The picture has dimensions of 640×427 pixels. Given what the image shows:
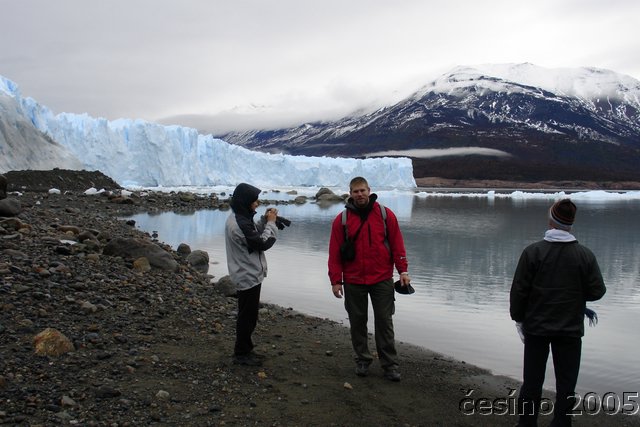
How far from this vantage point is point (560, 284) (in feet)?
9.62

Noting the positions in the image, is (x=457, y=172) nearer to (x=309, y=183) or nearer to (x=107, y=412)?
(x=309, y=183)

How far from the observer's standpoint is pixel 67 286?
15.9 feet

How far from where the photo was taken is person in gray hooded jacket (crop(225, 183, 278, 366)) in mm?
3807

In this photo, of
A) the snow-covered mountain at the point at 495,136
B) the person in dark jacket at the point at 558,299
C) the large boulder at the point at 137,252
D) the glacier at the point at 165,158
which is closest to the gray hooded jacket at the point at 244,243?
the person in dark jacket at the point at 558,299

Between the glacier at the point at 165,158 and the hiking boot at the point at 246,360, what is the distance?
998 inches

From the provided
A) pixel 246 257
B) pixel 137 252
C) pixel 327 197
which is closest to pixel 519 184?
pixel 327 197

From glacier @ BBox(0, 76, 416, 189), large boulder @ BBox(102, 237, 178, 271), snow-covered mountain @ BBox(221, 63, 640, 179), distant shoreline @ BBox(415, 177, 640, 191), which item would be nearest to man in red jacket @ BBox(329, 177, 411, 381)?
large boulder @ BBox(102, 237, 178, 271)

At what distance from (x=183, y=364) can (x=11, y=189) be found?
20563 millimetres

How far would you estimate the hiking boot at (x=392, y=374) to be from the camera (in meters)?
3.84

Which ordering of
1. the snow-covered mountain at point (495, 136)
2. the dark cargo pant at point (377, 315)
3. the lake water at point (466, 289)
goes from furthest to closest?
the snow-covered mountain at point (495, 136) → the lake water at point (466, 289) → the dark cargo pant at point (377, 315)

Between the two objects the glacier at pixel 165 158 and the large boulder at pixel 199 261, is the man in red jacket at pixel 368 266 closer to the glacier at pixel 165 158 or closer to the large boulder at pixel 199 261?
the large boulder at pixel 199 261

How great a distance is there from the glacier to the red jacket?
2565cm

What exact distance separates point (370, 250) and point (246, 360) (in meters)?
1.15

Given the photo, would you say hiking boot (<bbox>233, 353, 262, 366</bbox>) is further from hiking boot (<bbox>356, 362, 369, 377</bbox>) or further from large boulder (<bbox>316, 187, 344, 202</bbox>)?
large boulder (<bbox>316, 187, 344, 202</bbox>)
